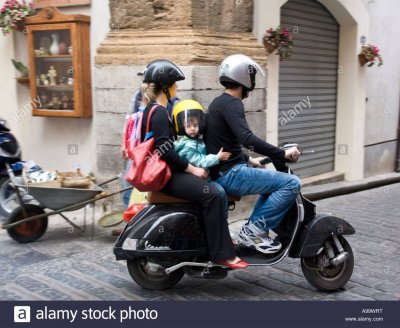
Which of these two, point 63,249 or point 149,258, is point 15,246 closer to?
point 63,249

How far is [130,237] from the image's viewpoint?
148 inches

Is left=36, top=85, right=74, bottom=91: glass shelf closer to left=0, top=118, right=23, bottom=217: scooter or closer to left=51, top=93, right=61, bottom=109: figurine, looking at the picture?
left=51, top=93, right=61, bottom=109: figurine

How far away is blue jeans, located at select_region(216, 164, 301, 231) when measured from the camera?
3797mm

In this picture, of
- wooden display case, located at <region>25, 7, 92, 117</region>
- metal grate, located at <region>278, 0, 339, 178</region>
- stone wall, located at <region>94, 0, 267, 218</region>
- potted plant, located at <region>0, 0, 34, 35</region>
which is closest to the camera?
stone wall, located at <region>94, 0, 267, 218</region>

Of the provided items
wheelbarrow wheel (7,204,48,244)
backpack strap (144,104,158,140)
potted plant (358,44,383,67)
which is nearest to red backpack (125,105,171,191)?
backpack strap (144,104,158,140)

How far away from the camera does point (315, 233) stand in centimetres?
385

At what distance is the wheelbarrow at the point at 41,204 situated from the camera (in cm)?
509

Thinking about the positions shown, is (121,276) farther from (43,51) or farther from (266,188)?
(43,51)

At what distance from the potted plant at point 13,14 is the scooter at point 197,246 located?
14.2 ft

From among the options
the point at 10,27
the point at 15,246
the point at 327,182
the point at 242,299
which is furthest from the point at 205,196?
the point at 327,182

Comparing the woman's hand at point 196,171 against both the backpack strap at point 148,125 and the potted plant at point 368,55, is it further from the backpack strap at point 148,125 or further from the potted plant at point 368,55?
the potted plant at point 368,55

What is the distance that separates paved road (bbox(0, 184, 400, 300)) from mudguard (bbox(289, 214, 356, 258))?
39cm

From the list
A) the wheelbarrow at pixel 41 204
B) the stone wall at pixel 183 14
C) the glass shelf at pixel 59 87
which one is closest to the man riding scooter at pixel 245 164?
the wheelbarrow at pixel 41 204
